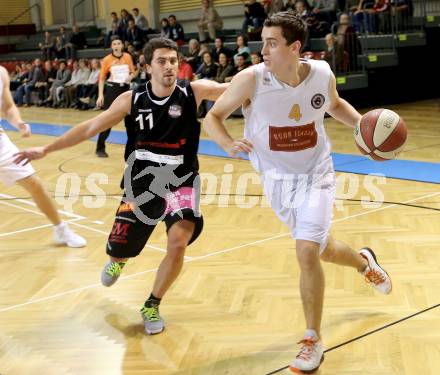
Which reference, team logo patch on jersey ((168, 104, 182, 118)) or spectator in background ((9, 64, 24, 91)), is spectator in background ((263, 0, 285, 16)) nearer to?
spectator in background ((9, 64, 24, 91))

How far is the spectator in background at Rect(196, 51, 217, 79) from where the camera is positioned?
1557cm

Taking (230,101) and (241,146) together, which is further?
(230,101)

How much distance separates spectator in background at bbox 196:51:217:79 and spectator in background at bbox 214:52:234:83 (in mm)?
132

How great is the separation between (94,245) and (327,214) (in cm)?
301

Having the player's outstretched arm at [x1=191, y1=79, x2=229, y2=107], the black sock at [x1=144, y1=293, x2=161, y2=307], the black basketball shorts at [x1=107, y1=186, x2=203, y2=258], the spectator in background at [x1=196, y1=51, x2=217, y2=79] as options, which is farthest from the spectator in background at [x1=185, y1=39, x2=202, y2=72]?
the black sock at [x1=144, y1=293, x2=161, y2=307]

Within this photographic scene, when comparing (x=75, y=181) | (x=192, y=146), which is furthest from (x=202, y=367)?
(x=75, y=181)

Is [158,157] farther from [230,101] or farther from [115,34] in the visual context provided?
[115,34]

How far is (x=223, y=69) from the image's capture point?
1532 cm

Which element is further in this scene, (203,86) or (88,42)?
(88,42)

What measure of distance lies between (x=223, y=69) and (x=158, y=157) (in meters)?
11.4

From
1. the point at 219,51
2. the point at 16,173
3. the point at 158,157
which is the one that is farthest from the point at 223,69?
the point at 158,157

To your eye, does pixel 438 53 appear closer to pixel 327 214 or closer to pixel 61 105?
pixel 61 105

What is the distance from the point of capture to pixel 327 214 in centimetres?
361

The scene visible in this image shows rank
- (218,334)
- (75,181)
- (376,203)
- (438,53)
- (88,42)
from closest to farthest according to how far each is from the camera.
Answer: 1. (218,334)
2. (376,203)
3. (75,181)
4. (438,53)
5. (88,42)
